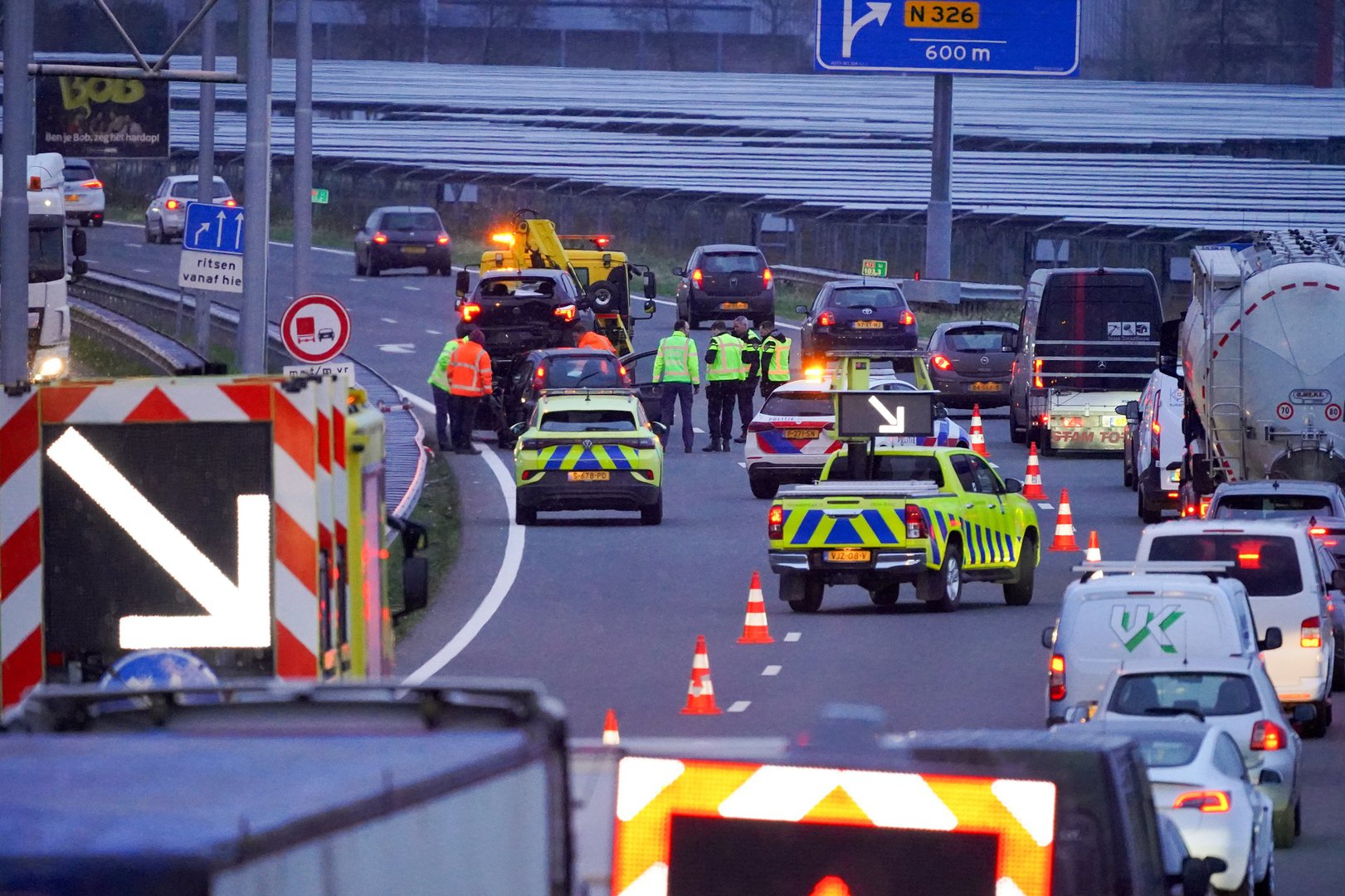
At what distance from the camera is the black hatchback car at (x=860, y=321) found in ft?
143

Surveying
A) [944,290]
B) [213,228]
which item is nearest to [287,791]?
[213,228]

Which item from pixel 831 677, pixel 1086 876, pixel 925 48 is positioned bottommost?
pixel 831 677

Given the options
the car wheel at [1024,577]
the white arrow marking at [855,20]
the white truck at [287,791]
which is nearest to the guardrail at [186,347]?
the car wheel at [1024,577]

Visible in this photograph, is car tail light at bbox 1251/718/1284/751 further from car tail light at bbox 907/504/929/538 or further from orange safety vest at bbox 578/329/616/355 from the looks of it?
orange safety vest at bbox 578/329/616/355

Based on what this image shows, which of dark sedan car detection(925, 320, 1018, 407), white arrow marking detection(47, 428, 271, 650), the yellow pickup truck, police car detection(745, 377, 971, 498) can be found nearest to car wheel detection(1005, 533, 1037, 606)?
the yellow pickup truck

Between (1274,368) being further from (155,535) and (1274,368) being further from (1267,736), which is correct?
(155,535)

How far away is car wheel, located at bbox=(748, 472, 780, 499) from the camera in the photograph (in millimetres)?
32031

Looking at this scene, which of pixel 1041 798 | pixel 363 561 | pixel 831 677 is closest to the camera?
pixel 1041 798

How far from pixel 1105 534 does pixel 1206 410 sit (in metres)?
1.87

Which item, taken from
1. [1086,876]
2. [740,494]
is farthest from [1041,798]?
[740,494]

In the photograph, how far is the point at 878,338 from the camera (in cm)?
4375

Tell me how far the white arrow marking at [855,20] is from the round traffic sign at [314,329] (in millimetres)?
30452

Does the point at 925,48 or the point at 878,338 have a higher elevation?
the point at 925,48

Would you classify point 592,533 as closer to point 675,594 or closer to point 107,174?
point 675,594
